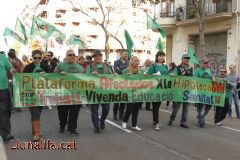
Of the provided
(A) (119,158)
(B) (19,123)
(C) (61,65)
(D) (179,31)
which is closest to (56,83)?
(C) (61,65)

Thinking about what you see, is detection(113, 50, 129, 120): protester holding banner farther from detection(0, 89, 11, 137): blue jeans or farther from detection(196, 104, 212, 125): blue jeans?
detection(0, 89, 11, 137): blue jeans

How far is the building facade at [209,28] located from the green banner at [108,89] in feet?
37.7

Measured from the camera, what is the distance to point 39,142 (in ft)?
28.0

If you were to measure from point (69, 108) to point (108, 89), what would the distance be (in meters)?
1.12

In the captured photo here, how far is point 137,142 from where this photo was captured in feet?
28.6

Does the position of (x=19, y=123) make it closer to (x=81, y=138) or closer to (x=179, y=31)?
(x=81, y=138)

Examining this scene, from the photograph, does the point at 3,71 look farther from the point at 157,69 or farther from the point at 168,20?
the point at 168,20

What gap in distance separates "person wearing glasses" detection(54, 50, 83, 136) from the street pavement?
20cm

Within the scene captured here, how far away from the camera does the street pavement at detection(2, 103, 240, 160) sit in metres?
7.49

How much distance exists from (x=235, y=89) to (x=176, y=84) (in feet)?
13.6

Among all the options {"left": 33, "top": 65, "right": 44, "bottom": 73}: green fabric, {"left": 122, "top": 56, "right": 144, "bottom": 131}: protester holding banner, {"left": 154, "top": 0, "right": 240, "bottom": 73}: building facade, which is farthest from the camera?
{"left": 154, "top": 0, "right": 240, "bottom": 73}: building facade

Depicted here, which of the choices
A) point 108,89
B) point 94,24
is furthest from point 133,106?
point 94,24

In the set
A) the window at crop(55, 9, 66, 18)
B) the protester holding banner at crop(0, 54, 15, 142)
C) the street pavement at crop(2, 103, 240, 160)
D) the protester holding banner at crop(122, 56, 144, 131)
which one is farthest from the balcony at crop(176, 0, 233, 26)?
the window at crop(55, 9, 66, 18)

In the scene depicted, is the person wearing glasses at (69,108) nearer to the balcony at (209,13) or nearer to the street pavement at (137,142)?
the street pavement at (137,142)
